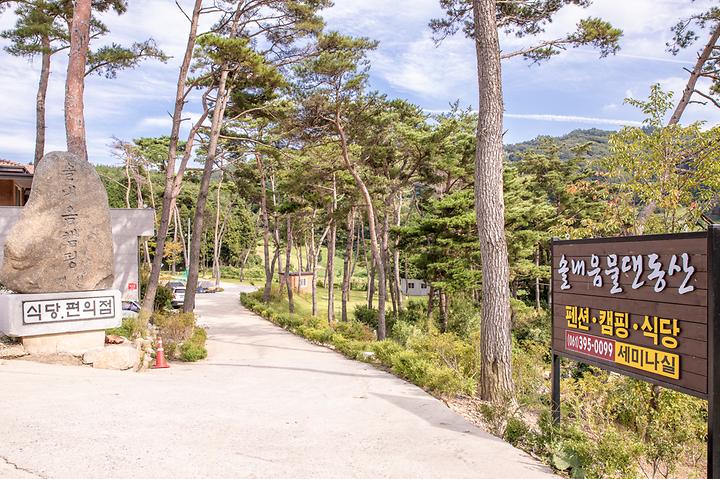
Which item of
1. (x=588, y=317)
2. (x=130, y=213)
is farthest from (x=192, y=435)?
(x=130, y=213)

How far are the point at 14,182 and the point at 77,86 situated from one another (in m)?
12.9

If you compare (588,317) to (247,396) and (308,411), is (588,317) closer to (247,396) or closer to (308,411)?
(308,411)

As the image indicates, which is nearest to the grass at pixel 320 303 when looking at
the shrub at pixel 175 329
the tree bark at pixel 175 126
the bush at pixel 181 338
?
the tree bark at pixel 175 126

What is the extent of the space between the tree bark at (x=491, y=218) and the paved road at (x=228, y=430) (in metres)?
0.98

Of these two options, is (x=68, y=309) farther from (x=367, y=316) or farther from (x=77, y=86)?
(x=367, y=316)

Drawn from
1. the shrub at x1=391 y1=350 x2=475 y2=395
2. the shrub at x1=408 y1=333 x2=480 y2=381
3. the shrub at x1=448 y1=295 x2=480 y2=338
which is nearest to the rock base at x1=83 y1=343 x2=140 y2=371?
the shrub at x1=391 y1=350 x2=475 y2=395

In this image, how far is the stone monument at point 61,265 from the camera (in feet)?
24.6

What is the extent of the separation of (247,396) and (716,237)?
5460mm

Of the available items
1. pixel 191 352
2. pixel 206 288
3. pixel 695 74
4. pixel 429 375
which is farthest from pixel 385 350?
pixel 206 288

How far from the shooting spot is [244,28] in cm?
1552

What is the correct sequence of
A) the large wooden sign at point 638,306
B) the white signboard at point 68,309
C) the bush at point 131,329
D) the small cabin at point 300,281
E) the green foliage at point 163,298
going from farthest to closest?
the small cabin at point 300,281 → the green foliage at point 163,298 → the bush at point 131,329 → the white signboard at point 68,309 → the large wooden sign at point 638,306

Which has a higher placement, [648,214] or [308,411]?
[648,214]

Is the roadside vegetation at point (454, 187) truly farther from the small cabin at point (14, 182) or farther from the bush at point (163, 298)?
the small cabin at point (14, 182)

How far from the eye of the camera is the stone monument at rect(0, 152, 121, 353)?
7.50 m
